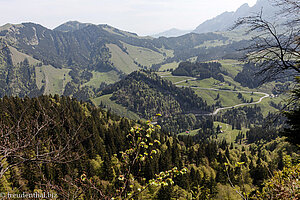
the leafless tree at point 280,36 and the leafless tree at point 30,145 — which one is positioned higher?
the leafless tree at point 280,36

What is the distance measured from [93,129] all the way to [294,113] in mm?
101815

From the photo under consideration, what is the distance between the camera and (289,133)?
17375 millimetres

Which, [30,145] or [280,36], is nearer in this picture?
[30,145]

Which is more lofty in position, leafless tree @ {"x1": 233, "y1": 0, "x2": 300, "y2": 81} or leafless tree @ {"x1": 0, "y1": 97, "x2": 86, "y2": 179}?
leafless tree @ {"x1": 233, "y1": 0, "x2": 300, "y2": 81}

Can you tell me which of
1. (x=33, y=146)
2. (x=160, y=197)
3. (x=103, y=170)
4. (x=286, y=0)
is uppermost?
(x=286, y=0)

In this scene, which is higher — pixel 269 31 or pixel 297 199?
pixel 269 31

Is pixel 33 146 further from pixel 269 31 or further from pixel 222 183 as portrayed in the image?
pixel 222 183

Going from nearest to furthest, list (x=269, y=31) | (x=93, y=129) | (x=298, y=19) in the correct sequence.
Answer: (x=298, y=19) < (x=269, y=31) < (x=93, y=129)

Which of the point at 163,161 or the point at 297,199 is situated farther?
the point at 163,161

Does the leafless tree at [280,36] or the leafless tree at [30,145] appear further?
the leafless tree at [280,36]

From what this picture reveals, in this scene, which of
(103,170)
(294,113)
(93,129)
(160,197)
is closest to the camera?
(294,113)

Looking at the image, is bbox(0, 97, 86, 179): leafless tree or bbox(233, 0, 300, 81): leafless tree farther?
bbox(233, 0, 300, 81): leafless tree

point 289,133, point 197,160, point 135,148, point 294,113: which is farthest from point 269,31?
point 197,160

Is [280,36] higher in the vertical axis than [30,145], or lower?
higher
